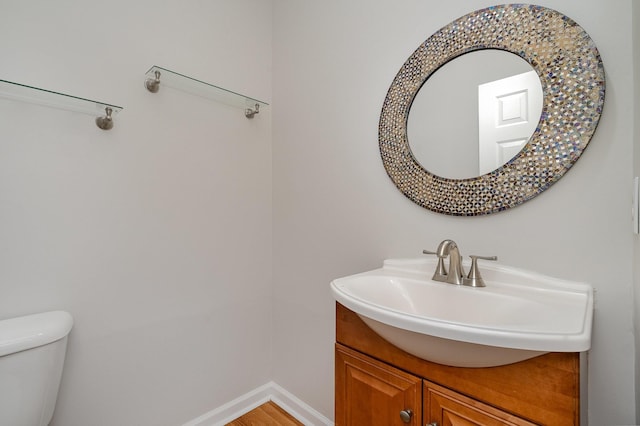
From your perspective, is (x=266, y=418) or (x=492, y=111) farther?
(x=266, y=418)

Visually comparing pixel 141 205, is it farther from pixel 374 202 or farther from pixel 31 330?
pixel 374 202

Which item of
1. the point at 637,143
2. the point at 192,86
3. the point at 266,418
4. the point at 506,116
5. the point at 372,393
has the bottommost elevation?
the point at 266,418

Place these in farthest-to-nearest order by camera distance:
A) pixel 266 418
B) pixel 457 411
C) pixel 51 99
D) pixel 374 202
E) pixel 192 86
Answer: pixel 266 418 → pixel 192 86 → pixel 374 202 → pixel 51 99 → pixel 457 411

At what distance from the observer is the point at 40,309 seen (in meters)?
1.09

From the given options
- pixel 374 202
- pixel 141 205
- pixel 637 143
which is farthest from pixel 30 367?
pixel 637 143

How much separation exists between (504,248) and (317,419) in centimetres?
124

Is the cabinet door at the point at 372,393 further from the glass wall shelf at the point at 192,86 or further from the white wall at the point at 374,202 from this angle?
the glass wall shelf at the point at 192,86

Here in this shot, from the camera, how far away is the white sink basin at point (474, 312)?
0.57m

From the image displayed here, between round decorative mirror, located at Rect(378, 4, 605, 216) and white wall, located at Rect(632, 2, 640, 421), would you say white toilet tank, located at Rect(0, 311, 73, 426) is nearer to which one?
round decorative mirror, located at Rect(378, 4, 605, 216)

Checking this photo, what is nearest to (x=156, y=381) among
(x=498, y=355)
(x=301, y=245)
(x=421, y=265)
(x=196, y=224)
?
(x=196, y=224)

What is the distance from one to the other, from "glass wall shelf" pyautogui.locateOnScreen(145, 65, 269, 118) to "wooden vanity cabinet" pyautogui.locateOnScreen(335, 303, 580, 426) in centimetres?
115

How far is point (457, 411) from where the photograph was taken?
0.69 m

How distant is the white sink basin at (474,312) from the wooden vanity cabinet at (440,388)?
4 centimetres

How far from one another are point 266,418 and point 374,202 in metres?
1.30
